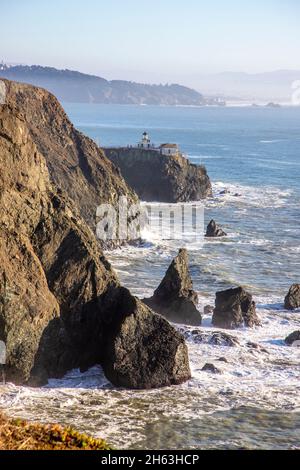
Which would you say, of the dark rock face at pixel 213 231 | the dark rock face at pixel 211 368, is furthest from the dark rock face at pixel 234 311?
the dark rock face at pixel 213 231

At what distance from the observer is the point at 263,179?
12388 cm

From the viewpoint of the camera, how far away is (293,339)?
4069cm

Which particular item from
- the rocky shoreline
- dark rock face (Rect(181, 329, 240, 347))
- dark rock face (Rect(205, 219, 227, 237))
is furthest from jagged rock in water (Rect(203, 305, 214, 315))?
dark rock face (Rect(205, 219, 227, 237))

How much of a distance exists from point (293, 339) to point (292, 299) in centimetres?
791

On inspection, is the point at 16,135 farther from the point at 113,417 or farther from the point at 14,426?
the point at 14,426

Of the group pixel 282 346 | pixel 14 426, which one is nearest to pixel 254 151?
pixel 282 346

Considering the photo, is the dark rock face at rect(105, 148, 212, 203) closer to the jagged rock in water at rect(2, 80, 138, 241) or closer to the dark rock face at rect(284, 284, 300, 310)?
the jagged rock in water at rect(2, 80, 138, 241)

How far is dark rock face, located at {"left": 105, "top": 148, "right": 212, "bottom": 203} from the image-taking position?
3952 inches

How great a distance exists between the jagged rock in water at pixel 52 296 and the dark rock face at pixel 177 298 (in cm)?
751

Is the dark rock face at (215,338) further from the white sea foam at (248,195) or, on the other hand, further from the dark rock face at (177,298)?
the white sea foam at (248,195)

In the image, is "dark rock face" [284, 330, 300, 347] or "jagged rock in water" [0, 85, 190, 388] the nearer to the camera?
"jagged rock in water" [0, 85, 190, 388]

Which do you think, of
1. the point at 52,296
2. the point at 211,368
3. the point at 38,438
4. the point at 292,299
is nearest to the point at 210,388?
the point at 211,368

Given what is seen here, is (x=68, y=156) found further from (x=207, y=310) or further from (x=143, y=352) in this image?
(x=143, y=352)

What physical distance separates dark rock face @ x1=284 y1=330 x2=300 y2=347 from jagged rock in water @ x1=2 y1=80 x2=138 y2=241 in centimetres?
3173
